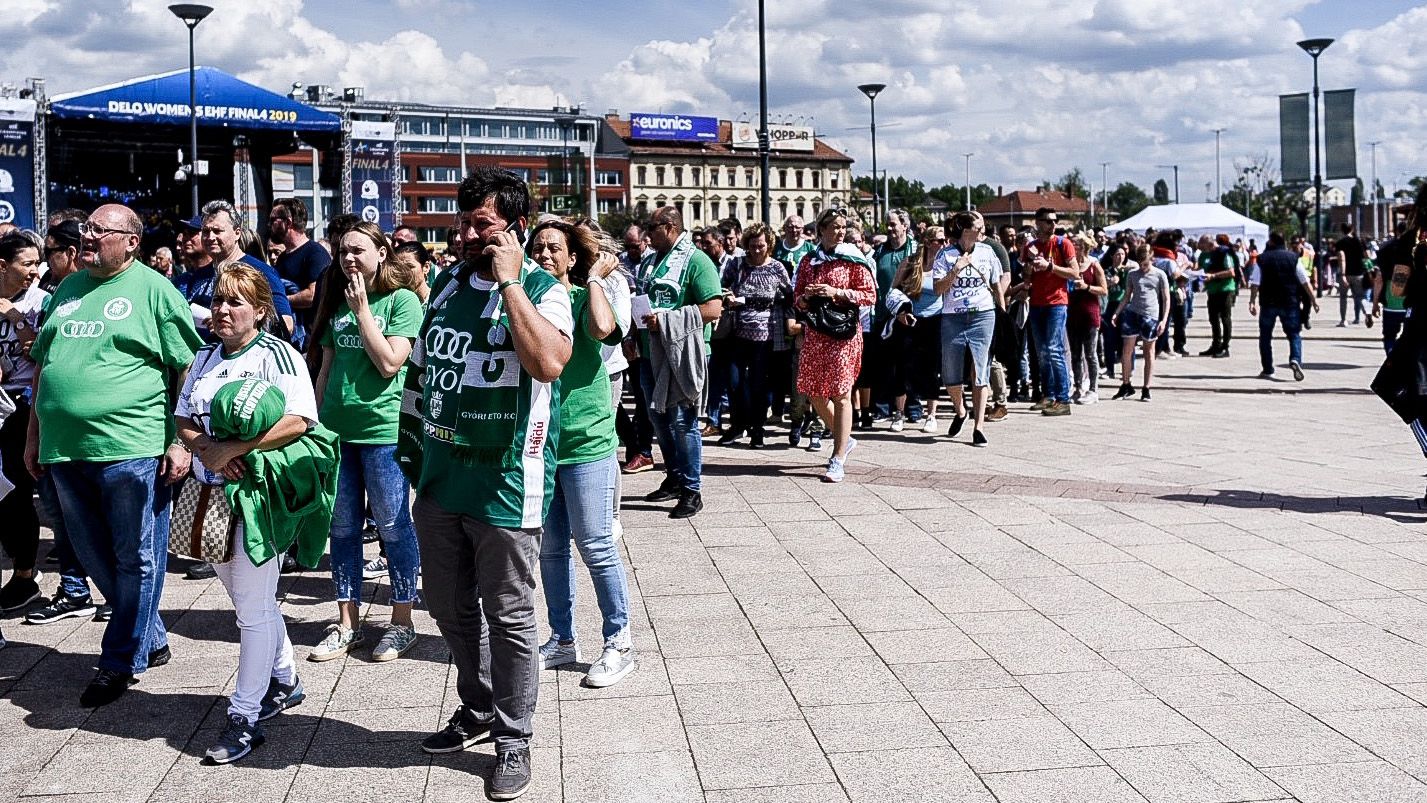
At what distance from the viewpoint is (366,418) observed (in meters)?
5.54

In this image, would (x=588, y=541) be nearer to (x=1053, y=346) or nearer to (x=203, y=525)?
(x=203, y=525)

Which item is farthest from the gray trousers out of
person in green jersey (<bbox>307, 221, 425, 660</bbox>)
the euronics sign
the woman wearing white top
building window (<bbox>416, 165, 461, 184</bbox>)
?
the euronics sign

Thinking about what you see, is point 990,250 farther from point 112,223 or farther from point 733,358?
point 112,223

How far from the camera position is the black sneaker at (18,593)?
6488 millimetres

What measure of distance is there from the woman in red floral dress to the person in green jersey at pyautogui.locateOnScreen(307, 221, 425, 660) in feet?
14.3

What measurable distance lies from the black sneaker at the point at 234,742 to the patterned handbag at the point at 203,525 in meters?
0.53

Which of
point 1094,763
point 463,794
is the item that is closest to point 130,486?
point 463,794

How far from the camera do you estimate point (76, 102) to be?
25.7 metres

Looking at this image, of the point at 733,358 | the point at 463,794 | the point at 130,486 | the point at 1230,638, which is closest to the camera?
the point at 463,794

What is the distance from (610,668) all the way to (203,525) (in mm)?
1517

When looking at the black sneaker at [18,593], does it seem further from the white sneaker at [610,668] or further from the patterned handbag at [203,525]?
the white sneaker at [610,668]

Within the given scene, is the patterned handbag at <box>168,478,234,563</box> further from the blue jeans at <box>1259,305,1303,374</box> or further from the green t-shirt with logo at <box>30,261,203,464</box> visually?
the blue jeans at <box>1259,305,1303,374</box>

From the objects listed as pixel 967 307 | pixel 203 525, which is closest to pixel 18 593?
pixel 203 525

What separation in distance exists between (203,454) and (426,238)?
11835 cm
